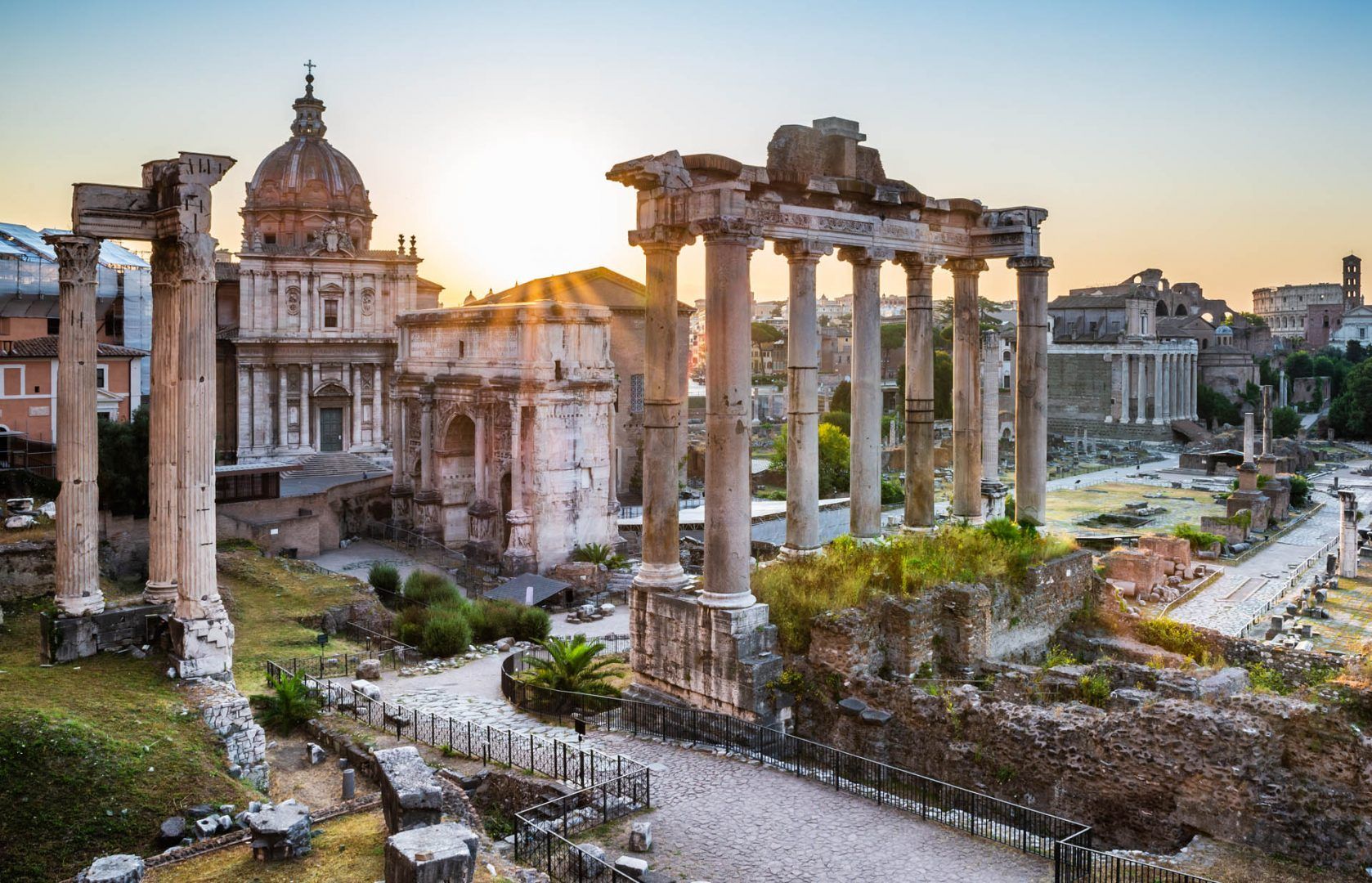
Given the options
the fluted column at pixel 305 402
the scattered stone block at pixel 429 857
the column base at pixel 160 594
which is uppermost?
the fluted column at pixel 305 402

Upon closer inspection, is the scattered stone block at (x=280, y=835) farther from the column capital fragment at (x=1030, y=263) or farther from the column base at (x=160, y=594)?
the column capital fragment at (x=1030, y=263)

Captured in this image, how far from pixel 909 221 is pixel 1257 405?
98802mm

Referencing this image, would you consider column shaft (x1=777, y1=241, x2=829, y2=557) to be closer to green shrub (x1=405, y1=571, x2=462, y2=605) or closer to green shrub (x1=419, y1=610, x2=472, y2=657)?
green shrub (x1=419, y1=610, x2=472, y2=657)

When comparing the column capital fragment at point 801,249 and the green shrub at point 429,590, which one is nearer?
the column capital fragment at point 801,249

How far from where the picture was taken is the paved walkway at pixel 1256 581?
30375mm

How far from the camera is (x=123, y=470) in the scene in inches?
1179

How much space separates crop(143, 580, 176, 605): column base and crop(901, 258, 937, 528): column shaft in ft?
38.3

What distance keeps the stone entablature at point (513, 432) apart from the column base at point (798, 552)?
56.4 ft

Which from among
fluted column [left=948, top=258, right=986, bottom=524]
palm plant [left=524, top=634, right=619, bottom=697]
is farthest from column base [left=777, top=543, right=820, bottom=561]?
fluted column [left=948, top=258, right=986, bottom=524]

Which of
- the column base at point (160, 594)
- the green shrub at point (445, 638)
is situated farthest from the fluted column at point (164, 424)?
the green shrub at point (445, 638)

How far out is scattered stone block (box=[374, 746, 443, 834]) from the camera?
984 cm

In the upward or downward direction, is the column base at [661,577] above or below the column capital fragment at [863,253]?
below

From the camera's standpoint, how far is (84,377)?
15.7m

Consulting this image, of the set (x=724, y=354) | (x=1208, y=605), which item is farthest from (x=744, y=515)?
(x=1208, y=605)
